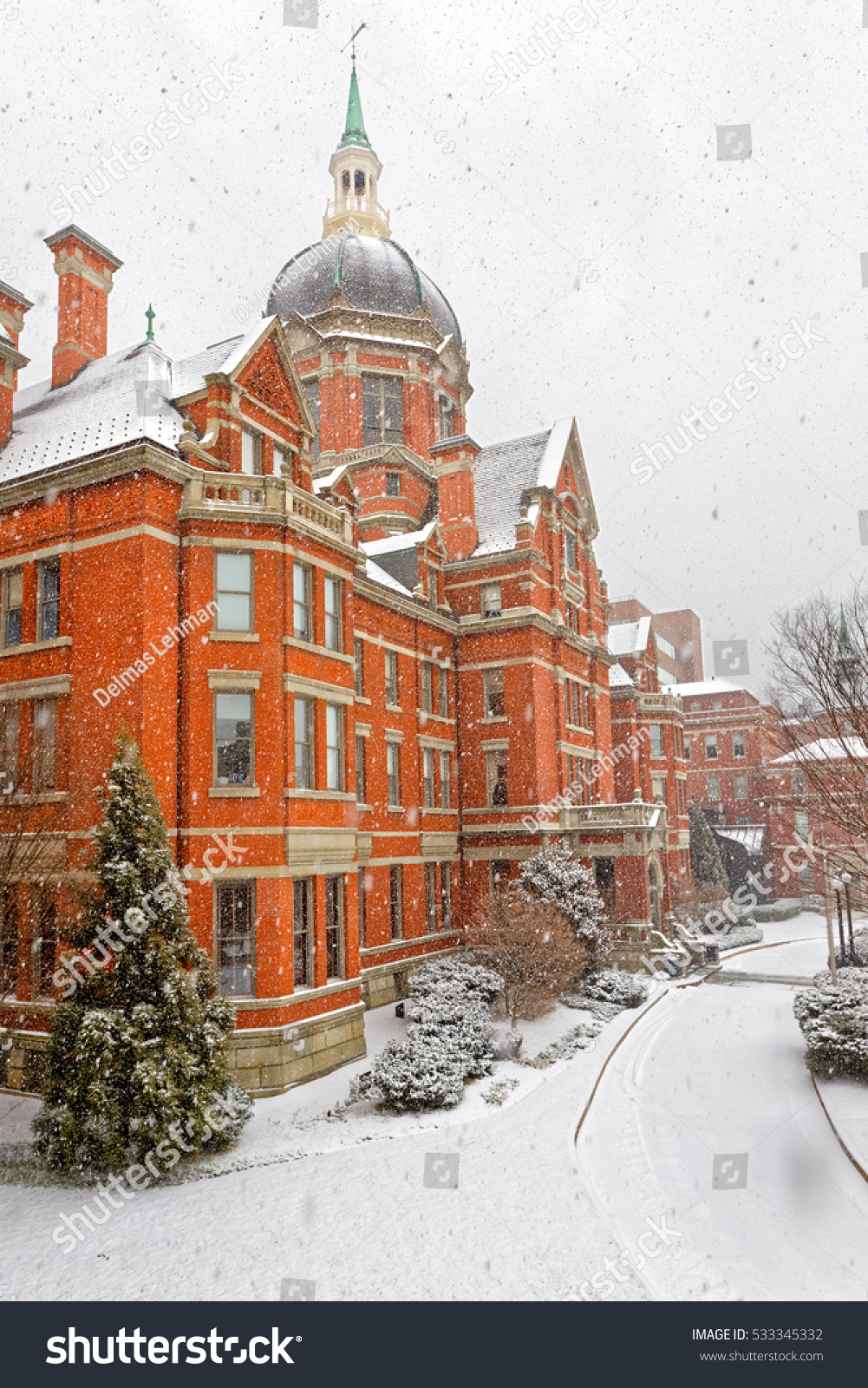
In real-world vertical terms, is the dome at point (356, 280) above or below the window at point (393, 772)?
above

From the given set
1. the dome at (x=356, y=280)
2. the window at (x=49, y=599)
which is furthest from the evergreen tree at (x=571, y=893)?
the dome at (x=356, y=280)

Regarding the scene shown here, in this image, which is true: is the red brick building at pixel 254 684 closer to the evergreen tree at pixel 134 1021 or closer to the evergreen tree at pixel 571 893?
the evergreen tree at pixel 134 1021

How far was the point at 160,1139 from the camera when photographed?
14039 millimetres

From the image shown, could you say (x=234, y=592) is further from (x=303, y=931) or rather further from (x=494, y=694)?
(x=494, y=694)

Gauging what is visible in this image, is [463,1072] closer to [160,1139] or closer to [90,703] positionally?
[160,1139]

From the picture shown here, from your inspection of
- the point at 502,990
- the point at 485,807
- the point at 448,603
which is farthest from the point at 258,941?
the point at 448,603

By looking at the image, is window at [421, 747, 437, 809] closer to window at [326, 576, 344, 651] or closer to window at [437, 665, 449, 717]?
window at [437, 665, 449, 717]

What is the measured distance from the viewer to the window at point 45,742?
1859cm

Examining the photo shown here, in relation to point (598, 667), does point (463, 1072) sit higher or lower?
lower

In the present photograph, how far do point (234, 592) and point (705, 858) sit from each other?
38.8 meters

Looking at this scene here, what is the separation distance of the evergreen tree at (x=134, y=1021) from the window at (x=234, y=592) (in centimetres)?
464

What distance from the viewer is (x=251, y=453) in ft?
71.1

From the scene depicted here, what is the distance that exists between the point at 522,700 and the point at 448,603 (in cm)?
490

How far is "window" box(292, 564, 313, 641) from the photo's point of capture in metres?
20.6
